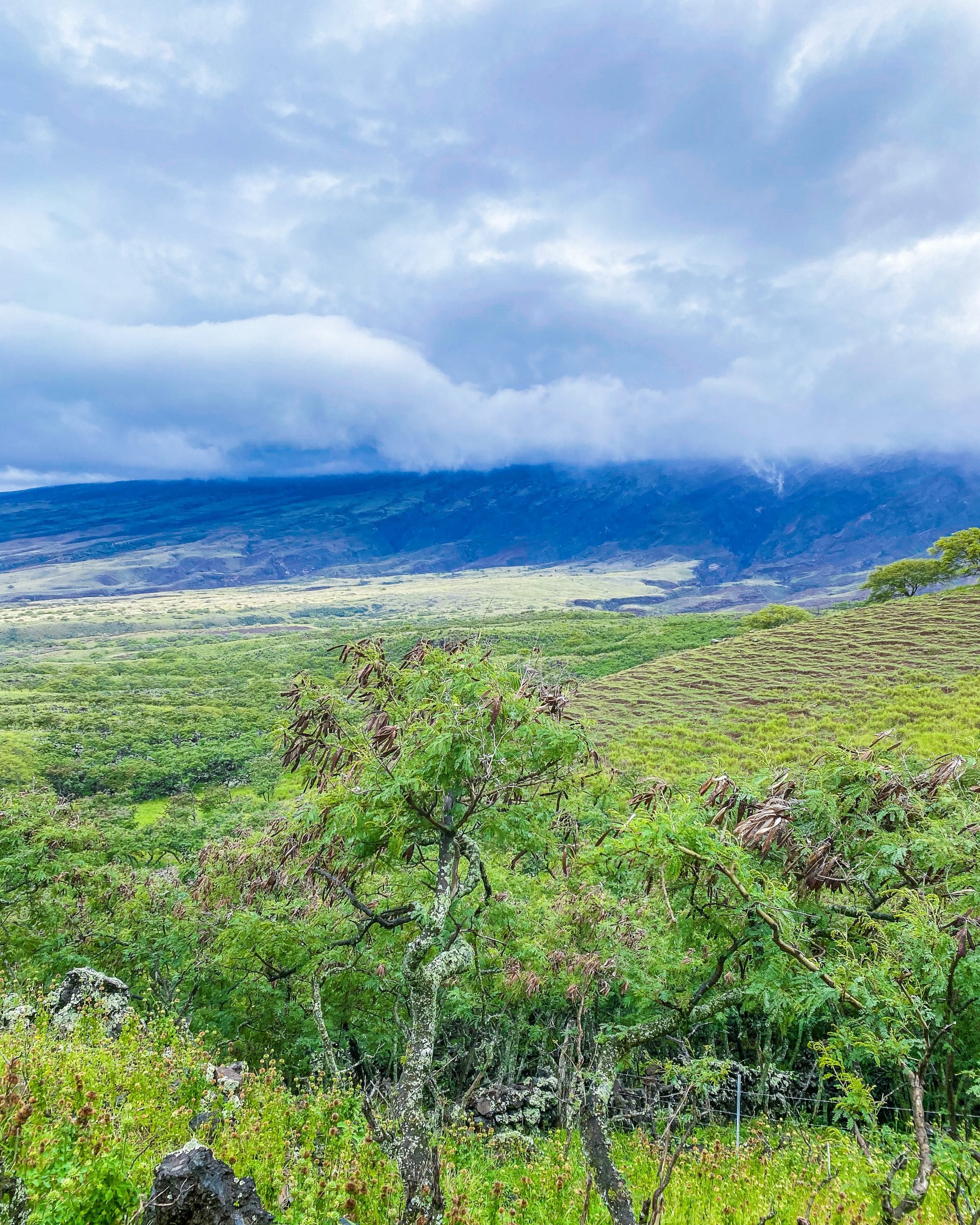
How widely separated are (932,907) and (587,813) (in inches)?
280

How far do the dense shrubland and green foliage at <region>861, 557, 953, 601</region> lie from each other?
284ft

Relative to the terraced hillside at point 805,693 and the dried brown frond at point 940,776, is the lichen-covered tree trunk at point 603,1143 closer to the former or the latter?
the dried brown frond at point 940,776

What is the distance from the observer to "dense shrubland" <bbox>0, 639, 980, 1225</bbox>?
5.46 metres

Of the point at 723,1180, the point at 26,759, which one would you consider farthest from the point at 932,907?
the point at 26,759

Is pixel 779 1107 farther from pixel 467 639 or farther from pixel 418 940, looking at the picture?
pixel 467 639

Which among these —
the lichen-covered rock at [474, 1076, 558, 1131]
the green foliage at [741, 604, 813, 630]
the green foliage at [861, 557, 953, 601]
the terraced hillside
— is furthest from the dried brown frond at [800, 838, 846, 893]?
the green foliage at [861, 557, 953, 601]

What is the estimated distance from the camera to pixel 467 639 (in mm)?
8445

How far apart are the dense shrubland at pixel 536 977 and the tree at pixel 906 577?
286 ft

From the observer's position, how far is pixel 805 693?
3888cm

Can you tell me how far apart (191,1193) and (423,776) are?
3.73m

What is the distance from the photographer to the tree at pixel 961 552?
237ft

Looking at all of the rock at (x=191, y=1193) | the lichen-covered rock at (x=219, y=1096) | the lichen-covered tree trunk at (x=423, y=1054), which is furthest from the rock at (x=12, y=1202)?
the lichen-covered tree trunk at (x=423, y=1054)

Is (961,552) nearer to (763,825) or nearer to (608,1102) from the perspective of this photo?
(763,825)

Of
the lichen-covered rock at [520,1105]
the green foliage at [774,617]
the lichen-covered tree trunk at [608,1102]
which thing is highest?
the lichen-covered tree trunk at [608,1102]
